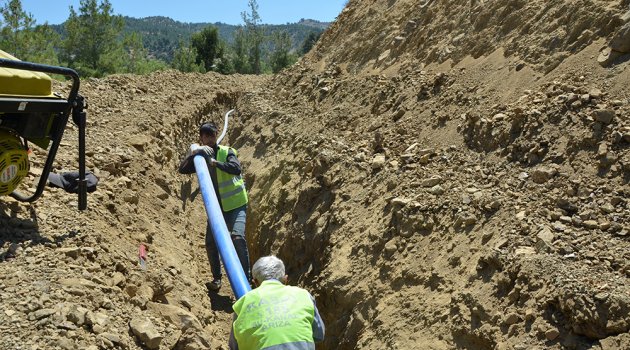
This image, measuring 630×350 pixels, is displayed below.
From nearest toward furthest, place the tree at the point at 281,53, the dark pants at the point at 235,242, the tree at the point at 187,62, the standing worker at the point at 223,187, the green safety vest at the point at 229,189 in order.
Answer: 1. the dark pants at the point at 235,242
2. the standing worker at the point at 223,187
3. the green safety vest at the point at 229,189
4. the tree at the point at 187,62
5. the tree at the point at 281,53

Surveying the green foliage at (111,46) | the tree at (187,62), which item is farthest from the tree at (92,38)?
the tree at (187,62)

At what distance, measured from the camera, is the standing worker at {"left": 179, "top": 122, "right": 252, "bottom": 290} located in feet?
23.2

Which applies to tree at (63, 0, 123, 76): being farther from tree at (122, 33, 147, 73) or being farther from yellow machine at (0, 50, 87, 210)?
yellow machine at (0, 50, 87, 210)

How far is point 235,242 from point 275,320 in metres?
3.15

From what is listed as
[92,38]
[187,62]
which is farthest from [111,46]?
[187,62]

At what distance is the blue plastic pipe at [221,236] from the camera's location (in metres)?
5.13

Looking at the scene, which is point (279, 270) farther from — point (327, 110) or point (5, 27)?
point (5, 27)

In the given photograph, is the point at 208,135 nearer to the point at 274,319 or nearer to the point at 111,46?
the point at 274,319

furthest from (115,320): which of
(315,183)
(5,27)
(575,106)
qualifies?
(5,27)

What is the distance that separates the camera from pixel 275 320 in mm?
3910

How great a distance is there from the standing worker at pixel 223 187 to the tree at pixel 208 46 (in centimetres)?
3174

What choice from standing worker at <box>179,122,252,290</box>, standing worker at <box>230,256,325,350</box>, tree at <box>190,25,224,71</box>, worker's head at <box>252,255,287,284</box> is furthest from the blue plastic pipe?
tree at <box>190,25,224,71</box>

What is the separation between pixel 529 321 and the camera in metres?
4.71

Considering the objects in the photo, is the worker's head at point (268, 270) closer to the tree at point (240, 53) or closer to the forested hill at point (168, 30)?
the tree at point (240, 53)
